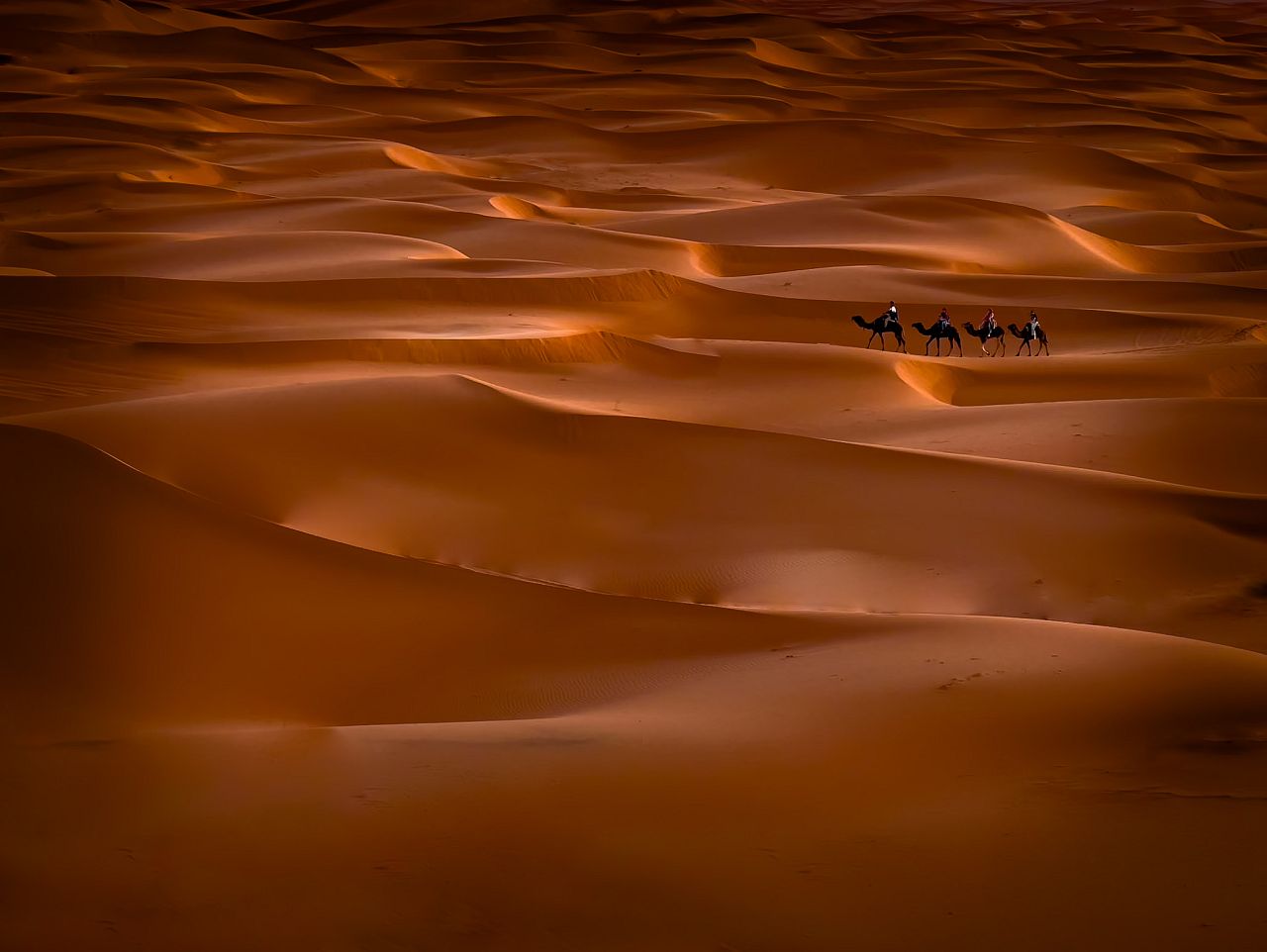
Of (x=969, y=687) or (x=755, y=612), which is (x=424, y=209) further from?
(x=969, y=687)

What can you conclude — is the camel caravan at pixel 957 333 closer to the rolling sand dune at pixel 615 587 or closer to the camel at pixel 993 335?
the camel at pixel 993 335

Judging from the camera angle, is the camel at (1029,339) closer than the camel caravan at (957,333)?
No

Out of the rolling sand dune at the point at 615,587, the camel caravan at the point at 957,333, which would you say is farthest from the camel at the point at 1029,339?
the rolling sand dune at the point at 615,587

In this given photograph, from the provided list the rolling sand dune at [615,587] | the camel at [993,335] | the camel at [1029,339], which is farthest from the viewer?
the camel at [1029,339]

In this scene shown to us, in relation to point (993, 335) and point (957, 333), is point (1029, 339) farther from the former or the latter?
point (957, 333)

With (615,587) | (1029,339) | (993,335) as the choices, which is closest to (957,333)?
(993,335)

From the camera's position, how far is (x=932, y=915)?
236 centimetres

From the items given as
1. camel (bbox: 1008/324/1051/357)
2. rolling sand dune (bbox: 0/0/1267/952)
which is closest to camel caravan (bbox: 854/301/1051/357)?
camel (bbox: 1008/324/1051/357)

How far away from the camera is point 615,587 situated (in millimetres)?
4246

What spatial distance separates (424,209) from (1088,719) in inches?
343

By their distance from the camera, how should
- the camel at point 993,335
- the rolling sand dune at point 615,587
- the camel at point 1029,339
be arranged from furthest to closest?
the camel at point 1029,339
the camel at point 993,335
the rolling sand dune at point 615,587

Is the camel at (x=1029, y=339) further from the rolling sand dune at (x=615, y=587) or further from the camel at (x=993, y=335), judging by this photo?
the rolling sand dune at (x=615, y=587)

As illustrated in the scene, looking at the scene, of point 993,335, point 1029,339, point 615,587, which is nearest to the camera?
point 615,587

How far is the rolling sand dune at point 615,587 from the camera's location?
2447 mm
